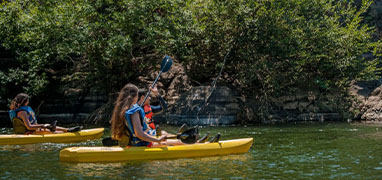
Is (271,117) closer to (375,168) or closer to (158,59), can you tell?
(158,59)

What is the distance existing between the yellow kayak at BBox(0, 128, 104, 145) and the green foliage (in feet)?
13.0

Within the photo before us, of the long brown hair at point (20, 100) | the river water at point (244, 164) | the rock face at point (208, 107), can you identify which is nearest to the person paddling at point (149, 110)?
the river water at point (244, 164)

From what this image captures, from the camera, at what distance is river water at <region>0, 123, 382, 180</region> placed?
240 inches

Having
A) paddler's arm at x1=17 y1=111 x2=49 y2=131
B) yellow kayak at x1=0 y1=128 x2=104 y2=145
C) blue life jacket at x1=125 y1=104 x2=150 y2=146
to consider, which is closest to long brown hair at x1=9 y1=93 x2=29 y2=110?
paddler's arm at x1=17 y1=111 x2=49 y2=131

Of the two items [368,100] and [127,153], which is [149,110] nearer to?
[127,153]

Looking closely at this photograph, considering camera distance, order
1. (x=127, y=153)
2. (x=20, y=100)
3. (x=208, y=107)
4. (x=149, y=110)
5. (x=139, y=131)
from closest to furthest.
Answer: (x=139, y=131) → (x=127, y=153) → (x=149, y=110) → (x=20, y=100) → (x=208, y=107)

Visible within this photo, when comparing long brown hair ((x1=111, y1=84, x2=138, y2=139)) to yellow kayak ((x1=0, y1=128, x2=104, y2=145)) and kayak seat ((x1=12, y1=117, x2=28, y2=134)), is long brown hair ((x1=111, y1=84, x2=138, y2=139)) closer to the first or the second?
yellow kayak ((x1=0, y1=128, x2=104, y2=145))

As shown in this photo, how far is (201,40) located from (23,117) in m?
6.76

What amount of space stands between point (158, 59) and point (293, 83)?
4.35 metres

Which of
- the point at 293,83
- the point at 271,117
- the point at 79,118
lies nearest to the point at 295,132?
the point at 271,117

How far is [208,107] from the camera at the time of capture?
14227 mm

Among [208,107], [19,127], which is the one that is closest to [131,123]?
[19,127]

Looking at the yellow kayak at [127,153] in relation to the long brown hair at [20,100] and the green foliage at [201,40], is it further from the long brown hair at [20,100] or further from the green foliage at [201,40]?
the green foliage at [201,40]

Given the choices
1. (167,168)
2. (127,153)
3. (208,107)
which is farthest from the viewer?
(208,107)
